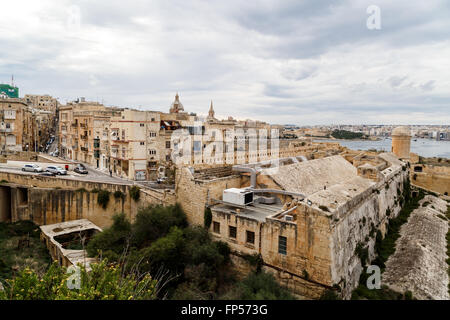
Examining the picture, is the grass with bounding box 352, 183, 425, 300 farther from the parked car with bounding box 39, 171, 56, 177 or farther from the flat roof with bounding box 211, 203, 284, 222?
the parked car with bounding box 39, 171, 56, 177

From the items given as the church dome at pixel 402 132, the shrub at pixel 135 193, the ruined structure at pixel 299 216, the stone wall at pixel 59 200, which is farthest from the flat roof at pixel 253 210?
the church dome at pixel 402 132

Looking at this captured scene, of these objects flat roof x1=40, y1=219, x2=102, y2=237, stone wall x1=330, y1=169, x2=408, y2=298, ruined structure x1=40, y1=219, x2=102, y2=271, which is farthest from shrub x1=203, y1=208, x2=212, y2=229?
flat roof x1=40, y1=219, x2=102, y2=237

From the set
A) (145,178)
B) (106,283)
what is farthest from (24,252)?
(106,283)

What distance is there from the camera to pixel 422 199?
26.3m

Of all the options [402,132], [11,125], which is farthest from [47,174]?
[402,132]

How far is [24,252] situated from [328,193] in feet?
69.3

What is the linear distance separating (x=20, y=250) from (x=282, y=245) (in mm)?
19550

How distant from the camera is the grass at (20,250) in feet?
59.7

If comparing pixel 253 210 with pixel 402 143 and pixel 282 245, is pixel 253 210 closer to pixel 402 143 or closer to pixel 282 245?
pixel 282 245

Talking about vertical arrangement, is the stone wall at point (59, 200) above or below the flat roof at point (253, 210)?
below

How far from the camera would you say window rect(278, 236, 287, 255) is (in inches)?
460

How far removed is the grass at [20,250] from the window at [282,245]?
13.4 m

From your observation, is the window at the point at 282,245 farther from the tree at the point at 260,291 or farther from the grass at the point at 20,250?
the grass at the point at 20,250
